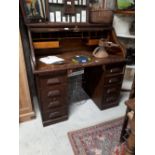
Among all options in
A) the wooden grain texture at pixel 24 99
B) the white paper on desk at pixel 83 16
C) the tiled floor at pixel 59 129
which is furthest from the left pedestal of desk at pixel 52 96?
the white paper on desk at pixel 83 16

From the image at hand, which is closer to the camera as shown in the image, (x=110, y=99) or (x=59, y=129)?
(x=59, y=129)

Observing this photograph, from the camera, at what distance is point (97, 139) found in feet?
5.22

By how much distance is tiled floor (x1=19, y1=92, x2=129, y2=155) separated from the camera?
4.81 ft

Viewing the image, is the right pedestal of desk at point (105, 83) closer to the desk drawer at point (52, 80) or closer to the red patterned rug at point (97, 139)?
the red patterned rug at point (97, 139)

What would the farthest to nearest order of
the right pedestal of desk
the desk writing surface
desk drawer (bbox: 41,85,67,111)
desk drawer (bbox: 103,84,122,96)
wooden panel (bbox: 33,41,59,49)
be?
desk drawer (bbox: 103,84,122,96)
the right pedestal of desk
wooden panel (bbox: 33,41,59,49)
desk drawer (bbox: 41,85,67,111)
the desk writing surface

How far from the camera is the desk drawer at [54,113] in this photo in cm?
168

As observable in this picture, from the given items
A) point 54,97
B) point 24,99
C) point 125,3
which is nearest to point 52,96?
point 54,97

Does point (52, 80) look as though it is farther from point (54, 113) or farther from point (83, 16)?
point (83, 16)

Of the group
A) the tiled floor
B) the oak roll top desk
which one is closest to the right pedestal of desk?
the oak roll top desk

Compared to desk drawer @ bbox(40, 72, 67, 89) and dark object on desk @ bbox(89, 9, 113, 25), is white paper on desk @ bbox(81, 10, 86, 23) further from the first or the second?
desk drawer @ bbox(40, 72, 67, 89)

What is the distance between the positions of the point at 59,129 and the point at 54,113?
7.7 inches

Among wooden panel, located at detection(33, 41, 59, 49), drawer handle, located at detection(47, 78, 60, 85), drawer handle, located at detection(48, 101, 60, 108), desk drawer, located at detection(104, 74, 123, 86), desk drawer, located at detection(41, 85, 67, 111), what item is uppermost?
wooden panel, located at detection(33, 41, 59, 49)
